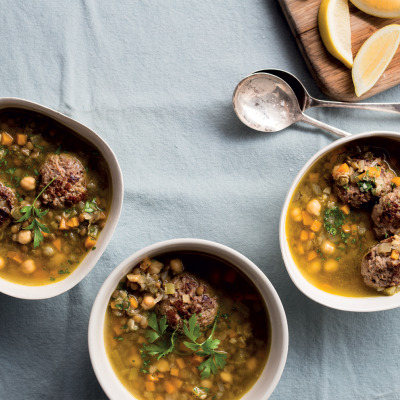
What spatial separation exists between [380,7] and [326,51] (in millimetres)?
463

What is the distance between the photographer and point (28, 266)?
10.2 feet

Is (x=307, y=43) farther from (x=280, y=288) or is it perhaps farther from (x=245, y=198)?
(x=280, y=288)

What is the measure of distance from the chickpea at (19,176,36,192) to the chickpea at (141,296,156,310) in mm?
999

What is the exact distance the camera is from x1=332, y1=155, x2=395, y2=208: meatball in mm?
3186

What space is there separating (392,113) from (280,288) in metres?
1.45

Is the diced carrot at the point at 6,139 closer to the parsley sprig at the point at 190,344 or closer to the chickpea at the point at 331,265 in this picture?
the parsley sprig at the point at 190,344

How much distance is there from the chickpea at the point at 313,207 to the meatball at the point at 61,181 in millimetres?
1452

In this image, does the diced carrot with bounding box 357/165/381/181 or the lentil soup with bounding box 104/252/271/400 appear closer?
the lentil soup with bounding box 104/252/271/400

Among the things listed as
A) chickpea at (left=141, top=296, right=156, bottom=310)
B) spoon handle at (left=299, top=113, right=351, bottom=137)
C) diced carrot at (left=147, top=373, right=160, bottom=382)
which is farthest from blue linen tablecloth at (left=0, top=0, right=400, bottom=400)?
diced carrot at (left=147, top=373, right=160, bottom=382)

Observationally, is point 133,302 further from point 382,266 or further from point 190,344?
point 382,266

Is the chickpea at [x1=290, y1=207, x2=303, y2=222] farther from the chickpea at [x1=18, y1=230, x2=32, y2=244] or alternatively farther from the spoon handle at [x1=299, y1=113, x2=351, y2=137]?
the chickpea at [x1=18, y1=230, x2=32, y2=244]

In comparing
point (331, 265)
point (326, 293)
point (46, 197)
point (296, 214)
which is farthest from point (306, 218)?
point (46, 197)

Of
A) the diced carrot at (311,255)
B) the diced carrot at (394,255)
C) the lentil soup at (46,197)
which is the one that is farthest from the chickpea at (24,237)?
the diced carrot at (394,255)

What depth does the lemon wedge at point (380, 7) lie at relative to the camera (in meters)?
3.35
